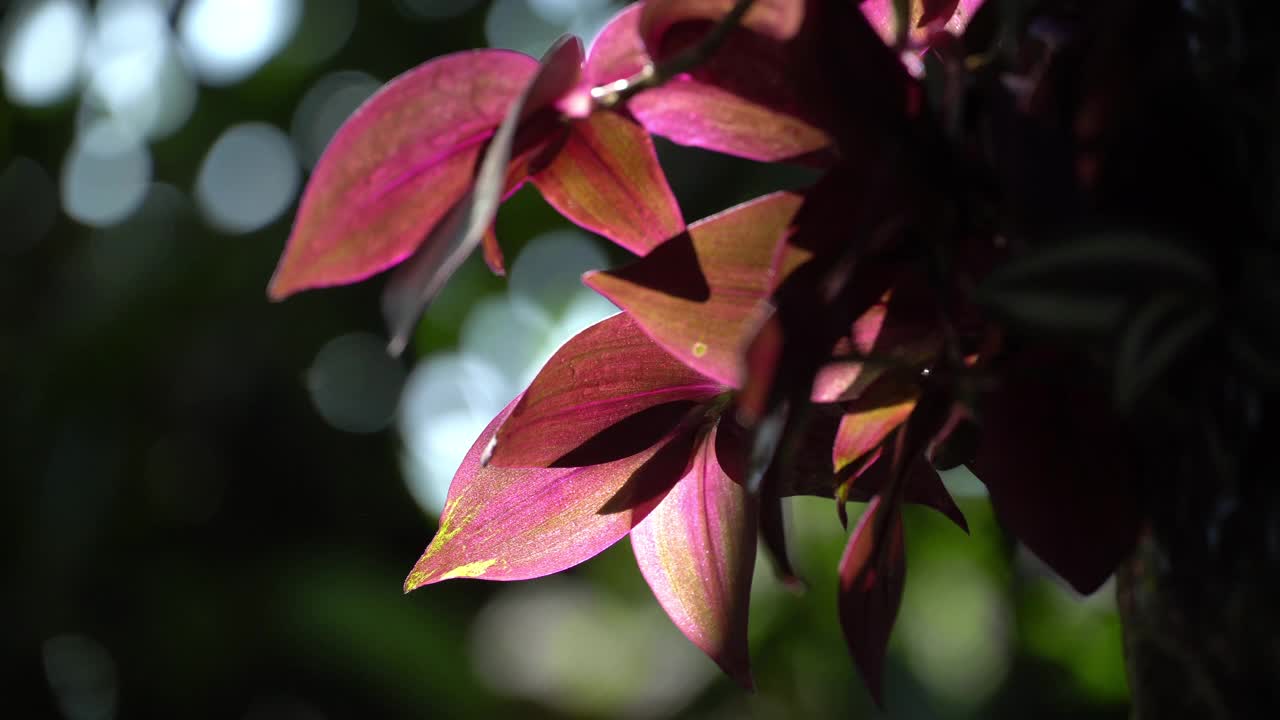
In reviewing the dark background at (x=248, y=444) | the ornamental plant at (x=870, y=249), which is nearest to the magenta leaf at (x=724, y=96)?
the ornamental plant at (x=870, y=249)

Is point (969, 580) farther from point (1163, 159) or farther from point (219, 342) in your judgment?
point (219, 342)

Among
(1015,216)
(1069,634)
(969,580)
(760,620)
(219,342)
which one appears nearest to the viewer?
(1015,216)

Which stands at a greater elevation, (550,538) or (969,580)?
(550,538)

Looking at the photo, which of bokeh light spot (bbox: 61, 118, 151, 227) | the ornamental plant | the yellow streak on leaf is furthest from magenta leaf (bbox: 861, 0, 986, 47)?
bokeh light spot (bbox: 61, 118, 151, 227)

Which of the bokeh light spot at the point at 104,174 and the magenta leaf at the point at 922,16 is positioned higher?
the magenta leaf at the point at 922,16

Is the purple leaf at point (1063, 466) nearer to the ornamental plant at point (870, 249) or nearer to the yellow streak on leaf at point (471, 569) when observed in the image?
the ornamental plant at point (870, 249)

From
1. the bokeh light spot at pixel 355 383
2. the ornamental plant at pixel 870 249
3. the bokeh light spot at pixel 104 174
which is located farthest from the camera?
the bokeh light spot at pixel 355 383

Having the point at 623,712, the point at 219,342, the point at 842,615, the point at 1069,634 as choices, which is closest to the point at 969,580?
the point at 1069,634

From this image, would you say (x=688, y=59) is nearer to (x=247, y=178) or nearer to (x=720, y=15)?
(x=720, y=15)
